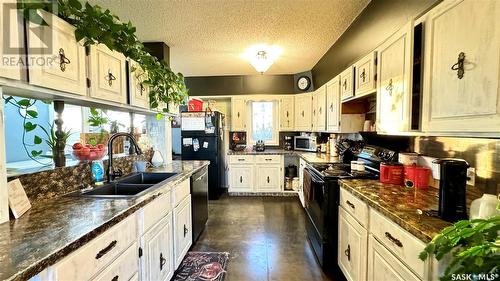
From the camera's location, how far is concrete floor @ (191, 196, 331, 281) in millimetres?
2232

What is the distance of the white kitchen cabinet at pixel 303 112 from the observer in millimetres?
4548

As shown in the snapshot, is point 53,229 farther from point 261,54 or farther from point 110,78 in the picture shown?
point 261,54

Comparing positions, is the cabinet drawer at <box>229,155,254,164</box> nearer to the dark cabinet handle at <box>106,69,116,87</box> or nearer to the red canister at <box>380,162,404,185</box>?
the red canister at <box>380,162,404,185</box>

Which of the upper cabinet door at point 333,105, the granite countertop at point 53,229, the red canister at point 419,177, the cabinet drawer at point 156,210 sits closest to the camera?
the granite countertop at point 53,229

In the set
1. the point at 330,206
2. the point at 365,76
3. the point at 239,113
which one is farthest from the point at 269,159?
the point at 365,76

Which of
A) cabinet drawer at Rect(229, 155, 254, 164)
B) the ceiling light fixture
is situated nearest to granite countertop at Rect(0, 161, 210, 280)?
the ceiling light fixture

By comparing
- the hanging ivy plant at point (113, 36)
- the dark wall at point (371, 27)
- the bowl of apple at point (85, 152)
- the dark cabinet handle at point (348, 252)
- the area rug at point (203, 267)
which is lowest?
the area rug at point (203, 267)

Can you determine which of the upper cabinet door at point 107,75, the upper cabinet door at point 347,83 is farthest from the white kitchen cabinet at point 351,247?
the upper cabinet door at point 107,75

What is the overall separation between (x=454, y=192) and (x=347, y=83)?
1777mm

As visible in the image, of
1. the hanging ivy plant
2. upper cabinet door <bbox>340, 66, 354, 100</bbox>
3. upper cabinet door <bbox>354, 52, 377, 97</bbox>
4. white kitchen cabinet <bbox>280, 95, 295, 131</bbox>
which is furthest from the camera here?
white kitchen cabinet <bbox>280, 95, 295, 131</bbox>

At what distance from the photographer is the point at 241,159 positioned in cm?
470

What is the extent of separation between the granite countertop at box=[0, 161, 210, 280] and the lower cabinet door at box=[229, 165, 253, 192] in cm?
316

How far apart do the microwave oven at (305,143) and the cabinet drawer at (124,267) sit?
147 inches

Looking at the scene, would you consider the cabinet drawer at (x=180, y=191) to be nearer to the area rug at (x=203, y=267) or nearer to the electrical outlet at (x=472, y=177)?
the area rug at (x=203, y=267)
